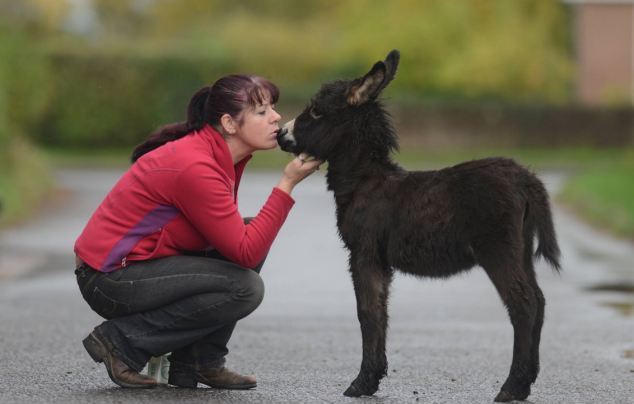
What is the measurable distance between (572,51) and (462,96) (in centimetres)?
831

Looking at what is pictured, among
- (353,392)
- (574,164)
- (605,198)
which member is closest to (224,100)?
(353,392)

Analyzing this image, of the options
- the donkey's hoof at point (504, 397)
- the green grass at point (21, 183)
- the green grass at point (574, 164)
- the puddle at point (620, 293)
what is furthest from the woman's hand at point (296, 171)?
the green grass at point (21, 183)

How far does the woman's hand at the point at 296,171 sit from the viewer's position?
623 cm

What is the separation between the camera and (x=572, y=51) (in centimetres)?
4828

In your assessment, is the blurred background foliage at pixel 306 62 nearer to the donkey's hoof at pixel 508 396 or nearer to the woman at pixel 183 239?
the woman at pixel 183 239

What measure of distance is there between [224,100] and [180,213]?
24.1 inches

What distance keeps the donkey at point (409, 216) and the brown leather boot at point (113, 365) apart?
3.53 feet

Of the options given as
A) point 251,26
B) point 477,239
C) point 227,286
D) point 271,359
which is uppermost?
point 251,26

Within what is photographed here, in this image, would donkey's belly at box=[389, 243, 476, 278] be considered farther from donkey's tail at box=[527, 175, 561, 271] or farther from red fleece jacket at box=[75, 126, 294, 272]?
red fleece jacket at box=[75, 126, 294, 272]

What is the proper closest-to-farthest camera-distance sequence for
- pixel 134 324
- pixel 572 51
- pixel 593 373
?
pixel 134 324 < pixel 593 373 < pixel 572 51

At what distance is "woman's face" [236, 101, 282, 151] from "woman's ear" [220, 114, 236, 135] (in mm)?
33

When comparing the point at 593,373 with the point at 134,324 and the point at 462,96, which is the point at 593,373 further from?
the point at 462,96

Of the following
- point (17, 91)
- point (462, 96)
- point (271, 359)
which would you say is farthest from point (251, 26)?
point (271, 359)

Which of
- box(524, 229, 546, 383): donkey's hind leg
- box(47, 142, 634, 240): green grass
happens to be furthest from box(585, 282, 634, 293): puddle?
box(524, 229, 546, 383): donkey's hind leg
